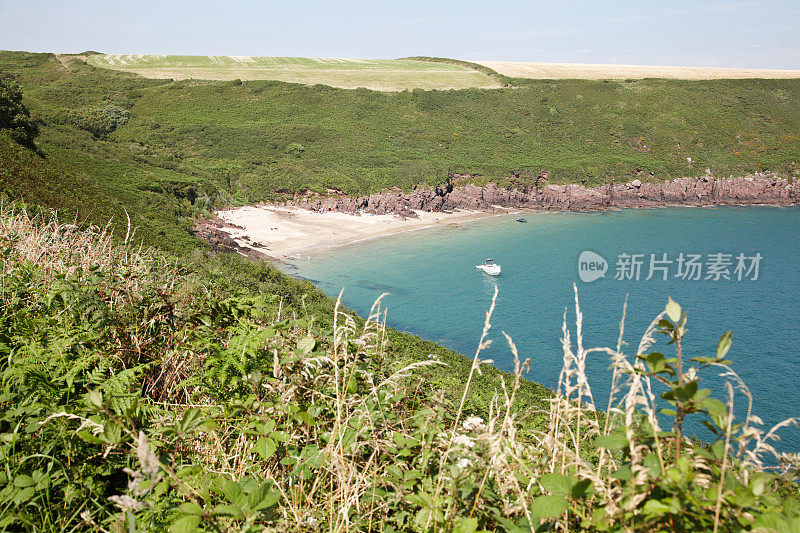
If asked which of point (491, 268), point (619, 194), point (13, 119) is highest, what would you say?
point (13, 119)

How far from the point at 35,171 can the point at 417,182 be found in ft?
132

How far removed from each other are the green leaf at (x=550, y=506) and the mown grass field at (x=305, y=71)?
8822cm

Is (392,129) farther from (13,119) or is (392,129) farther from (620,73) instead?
(620,73)

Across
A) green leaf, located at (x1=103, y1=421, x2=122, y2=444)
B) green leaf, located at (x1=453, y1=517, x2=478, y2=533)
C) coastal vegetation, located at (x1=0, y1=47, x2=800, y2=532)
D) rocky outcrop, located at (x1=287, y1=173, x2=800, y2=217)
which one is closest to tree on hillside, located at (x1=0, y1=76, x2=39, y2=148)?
coastal vegetation, located at (x1=0, y1=47, x2=800, y2=532)

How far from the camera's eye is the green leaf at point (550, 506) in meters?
1.52

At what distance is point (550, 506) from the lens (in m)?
1.56

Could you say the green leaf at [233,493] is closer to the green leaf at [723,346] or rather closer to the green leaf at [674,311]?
the green leaf at [674,311]

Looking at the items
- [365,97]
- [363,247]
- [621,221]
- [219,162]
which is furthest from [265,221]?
[365,97]

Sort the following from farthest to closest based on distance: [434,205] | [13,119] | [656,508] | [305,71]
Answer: [305,71] < [434,205] < [13,119] < [656,508]

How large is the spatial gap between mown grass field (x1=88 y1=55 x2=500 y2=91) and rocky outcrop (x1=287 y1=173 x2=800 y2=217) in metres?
37.7

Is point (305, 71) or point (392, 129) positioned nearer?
point (392, 129)

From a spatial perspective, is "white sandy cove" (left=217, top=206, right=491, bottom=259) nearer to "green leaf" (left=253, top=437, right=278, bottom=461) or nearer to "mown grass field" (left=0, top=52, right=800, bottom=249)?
"mown grass field" (left=0, top=52, right=800, bottom=249)

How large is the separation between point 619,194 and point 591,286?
29039mm

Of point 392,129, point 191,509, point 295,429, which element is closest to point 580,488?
point 191,509
